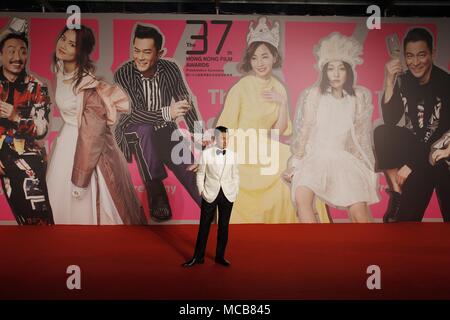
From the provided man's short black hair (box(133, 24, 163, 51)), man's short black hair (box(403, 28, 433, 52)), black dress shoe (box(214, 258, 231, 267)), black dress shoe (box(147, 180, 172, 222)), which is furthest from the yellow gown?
man's short black hair (box(403, 28, 433, 52))

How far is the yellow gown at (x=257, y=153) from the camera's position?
594 centimetres

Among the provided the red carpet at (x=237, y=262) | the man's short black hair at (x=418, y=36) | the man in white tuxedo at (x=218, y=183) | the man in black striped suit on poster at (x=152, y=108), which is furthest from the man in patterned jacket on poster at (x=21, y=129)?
the man's short black hair at (x=418, y=36)

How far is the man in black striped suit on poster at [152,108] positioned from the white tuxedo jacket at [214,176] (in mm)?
2023

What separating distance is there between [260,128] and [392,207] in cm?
252

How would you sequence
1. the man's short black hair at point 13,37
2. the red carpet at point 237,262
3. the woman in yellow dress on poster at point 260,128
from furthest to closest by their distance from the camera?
the woman in yellow dress on poster at point 260,128 → the man's short black hair at point 13,37 → the red carpet at point 237,262

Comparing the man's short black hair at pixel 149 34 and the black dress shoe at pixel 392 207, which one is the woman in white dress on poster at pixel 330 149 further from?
the man's short black hair at pixel 149 34

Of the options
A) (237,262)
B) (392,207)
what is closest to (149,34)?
(237,262)

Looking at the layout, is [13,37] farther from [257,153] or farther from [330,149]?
[330,149]

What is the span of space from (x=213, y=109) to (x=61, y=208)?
114 inches

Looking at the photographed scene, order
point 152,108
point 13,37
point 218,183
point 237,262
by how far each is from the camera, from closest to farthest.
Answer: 1. point 218,183
2. point 237,262
3. point 13,37
4. point 152,108

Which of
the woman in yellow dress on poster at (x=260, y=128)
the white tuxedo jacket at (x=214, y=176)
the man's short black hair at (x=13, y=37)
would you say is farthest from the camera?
the woman in yellow dress on poster at (x=260, y=128)

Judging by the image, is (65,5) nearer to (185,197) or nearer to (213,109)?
(213,109)

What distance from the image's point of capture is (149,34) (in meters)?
5.90
